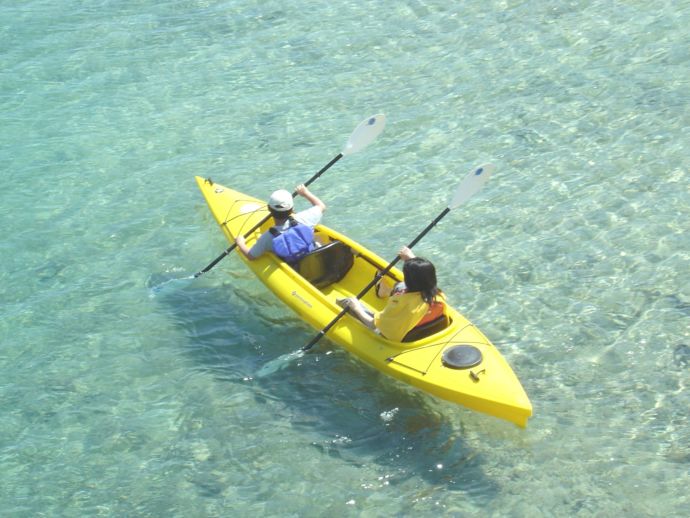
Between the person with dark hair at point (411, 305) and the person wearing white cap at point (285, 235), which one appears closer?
the person with dark hair at point (411, 305)

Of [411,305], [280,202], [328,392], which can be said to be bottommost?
[328,392]

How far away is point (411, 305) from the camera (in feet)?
22.8

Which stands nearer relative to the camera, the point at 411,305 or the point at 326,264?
the point at 411,305

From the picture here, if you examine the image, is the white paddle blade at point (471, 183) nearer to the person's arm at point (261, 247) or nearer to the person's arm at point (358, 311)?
the person's arm at point (358, 311)

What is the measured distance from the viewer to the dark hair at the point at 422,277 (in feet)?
22.1

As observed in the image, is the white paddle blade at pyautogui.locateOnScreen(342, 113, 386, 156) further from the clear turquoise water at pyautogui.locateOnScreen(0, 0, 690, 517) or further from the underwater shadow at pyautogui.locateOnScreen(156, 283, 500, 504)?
the underwater shadow at pyautogui.locateOnScreen(156, 283, 500, 504)

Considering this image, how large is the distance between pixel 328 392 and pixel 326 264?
1.24m

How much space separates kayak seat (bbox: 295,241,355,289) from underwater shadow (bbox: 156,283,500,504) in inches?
17.0

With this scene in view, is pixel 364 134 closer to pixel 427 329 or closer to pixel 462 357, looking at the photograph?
pixel 427 329

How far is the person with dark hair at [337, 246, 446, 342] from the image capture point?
679 cm

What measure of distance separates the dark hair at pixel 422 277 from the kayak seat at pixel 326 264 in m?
1.29

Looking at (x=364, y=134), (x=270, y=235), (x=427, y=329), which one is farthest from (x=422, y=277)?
(x=364, y=134)

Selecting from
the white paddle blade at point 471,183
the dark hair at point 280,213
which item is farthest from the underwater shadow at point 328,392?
the white paddle blade at point 471,183

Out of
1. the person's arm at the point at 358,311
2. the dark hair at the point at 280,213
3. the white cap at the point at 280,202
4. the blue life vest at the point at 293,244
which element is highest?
the white cap at the point at 280,202
